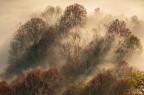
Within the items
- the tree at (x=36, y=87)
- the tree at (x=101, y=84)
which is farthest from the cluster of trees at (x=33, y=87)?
the tree at (x=101, y=84)

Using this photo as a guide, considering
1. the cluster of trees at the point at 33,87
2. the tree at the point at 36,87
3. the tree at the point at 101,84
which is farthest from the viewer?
the cluster of trees at the point at 33,87

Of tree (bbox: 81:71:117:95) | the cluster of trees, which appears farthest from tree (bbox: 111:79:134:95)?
the cluster of trees

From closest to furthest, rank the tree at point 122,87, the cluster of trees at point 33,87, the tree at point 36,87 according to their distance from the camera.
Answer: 1. the tree at point 122,87
2. the tree at point 36,87
3. the cluster of trees at point 33,87

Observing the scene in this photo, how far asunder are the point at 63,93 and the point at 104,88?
14.4 metres

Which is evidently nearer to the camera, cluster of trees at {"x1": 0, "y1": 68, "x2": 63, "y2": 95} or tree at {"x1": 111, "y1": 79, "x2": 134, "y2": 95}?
tree at {"x1": 111, "y1": 79, "x2": 134, "y2": 95}

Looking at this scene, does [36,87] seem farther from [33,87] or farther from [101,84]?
[101,84]

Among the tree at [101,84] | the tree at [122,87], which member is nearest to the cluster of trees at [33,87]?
the tree at [101,84]

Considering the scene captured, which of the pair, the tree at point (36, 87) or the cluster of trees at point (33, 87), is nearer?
the tree at point (36, 87)

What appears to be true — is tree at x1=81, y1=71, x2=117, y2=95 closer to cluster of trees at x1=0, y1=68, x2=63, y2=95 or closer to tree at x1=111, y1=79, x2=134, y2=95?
tree at x1=111, y1=79, x2=134, y2=95

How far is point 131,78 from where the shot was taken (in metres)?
159

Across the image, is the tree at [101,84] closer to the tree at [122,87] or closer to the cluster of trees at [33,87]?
the tree at [122,87]

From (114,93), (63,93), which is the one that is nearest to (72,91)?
(63,93)

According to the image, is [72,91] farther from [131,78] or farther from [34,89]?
[131,78]

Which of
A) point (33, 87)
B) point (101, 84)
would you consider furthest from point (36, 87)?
point (101, 84)
